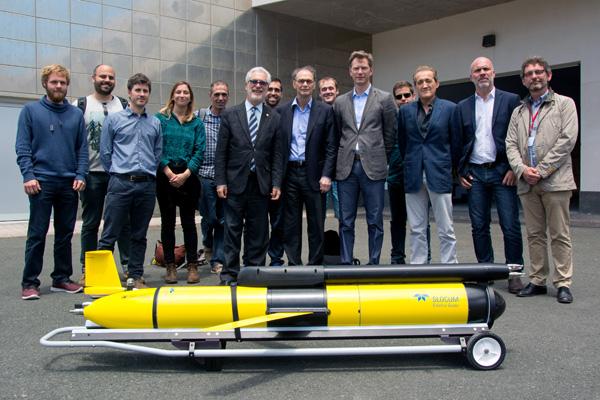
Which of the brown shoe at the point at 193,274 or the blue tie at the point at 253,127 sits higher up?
the blue tie at the point at 253,127

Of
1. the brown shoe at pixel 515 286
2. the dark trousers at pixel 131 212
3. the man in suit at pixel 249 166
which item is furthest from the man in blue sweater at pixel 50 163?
the brown shoe at pixel 515 286

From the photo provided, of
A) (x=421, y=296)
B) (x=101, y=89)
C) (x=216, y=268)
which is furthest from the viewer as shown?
(x=216, y=268)

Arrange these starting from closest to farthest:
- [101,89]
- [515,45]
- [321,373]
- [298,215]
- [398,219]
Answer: [321,373]
[298,215]
[101,89]
[398,219]
[515,45]

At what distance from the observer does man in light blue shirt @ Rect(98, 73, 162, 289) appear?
5.57 m

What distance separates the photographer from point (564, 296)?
523 cm

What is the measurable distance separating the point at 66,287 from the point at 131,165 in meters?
1.45

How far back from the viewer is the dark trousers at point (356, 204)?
554cm

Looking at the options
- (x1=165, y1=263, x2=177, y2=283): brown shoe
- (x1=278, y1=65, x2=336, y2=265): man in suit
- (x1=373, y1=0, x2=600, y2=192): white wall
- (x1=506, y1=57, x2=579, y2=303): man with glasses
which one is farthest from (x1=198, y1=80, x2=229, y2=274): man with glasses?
(x1=373, y1=0, x2=600, y2=192): white wall

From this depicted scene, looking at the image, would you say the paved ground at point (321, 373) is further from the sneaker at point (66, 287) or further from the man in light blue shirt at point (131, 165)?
the man in light blue shirt at point (131, 165)

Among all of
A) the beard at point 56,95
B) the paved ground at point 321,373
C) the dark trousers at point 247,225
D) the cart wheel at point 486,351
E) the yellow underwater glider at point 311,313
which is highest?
the beard at point 56,95

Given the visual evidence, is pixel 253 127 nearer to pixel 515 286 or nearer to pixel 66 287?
pixel 66 287

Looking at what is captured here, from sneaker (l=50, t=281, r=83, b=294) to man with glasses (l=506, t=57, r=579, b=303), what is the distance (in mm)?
4412

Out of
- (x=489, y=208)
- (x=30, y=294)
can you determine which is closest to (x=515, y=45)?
(x=489, y=208)

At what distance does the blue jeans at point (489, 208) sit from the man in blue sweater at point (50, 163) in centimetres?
395
